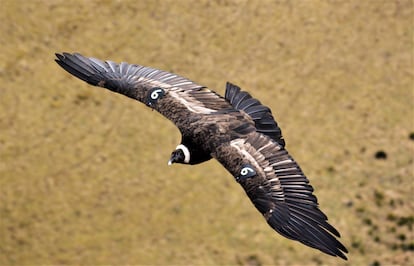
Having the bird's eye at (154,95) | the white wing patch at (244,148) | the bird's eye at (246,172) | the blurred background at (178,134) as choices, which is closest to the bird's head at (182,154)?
the white wing patch at (244,148)

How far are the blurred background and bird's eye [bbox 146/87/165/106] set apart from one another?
12.7m

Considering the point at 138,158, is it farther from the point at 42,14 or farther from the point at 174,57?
the point at 42,14

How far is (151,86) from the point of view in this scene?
2867cm

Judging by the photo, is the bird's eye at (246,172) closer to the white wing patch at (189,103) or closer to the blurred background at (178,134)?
the white wing patch at (189,103)

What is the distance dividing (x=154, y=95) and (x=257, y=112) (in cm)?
279

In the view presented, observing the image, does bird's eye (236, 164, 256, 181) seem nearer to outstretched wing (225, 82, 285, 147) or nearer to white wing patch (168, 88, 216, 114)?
outstretched wing (225, 82, 285, 147)

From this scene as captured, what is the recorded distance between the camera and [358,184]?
4212cm

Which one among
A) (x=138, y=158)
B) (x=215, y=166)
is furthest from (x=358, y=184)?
(x=138, y=158)

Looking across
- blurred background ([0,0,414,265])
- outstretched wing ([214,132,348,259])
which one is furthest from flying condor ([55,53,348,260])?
blurred background ([0,0,414,265])

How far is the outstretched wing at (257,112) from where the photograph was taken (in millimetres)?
26797

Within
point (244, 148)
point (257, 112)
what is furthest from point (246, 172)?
point (257, 112)

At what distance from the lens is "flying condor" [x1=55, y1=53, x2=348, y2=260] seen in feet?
78.7

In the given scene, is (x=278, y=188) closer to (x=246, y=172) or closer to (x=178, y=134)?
(x=246, y=172)

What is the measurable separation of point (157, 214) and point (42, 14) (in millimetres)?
11064
